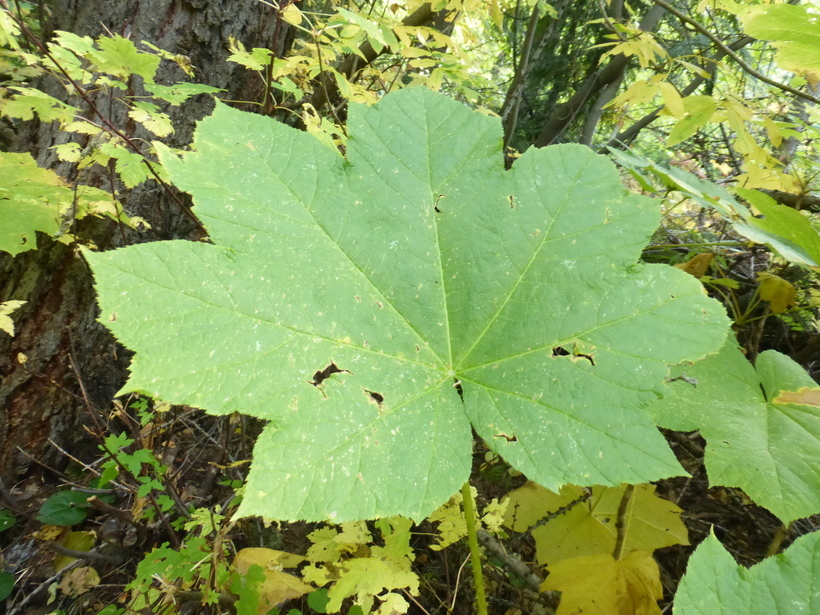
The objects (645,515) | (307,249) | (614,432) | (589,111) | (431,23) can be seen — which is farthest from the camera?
(589,111)

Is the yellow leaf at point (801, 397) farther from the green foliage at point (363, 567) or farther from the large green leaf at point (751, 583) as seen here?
the green foliage at point (363, 567)

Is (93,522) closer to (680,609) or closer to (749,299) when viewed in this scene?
(680,609)

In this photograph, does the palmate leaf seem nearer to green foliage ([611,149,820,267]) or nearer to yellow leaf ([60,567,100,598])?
green foliage ([611,149,820,267])

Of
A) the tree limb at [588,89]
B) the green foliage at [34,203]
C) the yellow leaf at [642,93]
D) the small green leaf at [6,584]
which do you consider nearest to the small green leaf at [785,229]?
the yellow leaf at [642,93]

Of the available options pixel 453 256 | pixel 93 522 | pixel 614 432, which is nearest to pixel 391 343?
pixel 453 256

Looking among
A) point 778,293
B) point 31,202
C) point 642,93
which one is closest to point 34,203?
point 31,202
